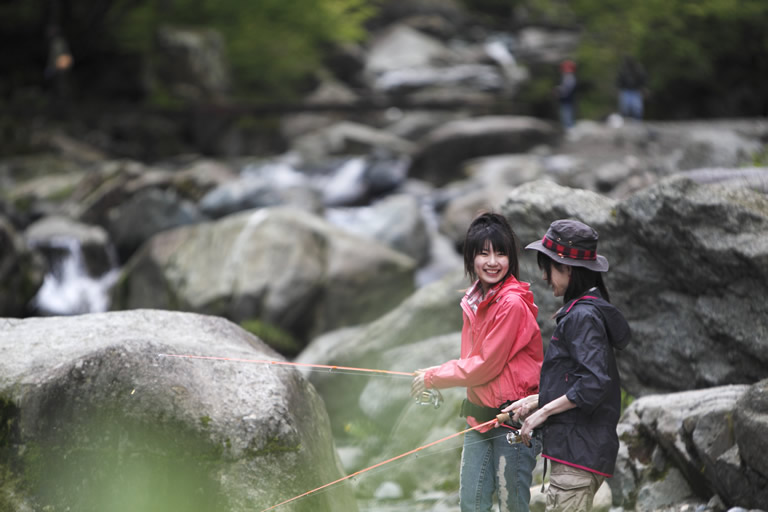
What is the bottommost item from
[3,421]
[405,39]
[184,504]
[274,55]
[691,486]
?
[405,39]

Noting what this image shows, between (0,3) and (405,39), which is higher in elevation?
(0,3)

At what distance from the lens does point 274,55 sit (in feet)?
89.7

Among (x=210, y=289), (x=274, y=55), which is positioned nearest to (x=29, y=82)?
(x=274, y=55)

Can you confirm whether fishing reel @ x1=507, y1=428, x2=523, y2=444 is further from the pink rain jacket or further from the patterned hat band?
the patterned hat band

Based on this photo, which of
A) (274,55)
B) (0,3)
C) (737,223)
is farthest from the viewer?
(274,55)

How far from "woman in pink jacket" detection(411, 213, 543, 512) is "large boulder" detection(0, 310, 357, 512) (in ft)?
2.76

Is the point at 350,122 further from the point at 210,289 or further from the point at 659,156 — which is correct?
the point at 210,289

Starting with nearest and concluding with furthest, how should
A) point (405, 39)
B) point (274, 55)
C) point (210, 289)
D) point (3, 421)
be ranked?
point (3, 421)
point (210, 289)
point (274, 55)
point (405, 39)

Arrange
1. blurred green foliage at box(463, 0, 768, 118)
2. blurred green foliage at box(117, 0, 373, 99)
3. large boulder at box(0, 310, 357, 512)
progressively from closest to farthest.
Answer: large boulder at box(0, 310, 357, 512)
blurred green foliage at box(463, 0, 768, 118)
blurred green foliage at box(117, 0, 373, 99)

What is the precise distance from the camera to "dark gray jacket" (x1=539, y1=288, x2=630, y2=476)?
9.72ft

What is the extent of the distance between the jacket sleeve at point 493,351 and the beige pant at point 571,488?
479 millimetres

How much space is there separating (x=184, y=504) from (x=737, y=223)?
12.3 feet

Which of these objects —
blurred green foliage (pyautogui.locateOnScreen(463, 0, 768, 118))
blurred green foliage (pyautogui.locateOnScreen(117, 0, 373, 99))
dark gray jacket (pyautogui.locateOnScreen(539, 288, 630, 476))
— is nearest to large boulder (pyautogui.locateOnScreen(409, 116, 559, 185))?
blurred green foliage (pyautogui.locateOnScreen(463, 0, 768, 118))

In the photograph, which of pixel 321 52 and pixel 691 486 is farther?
pixel 321 52
